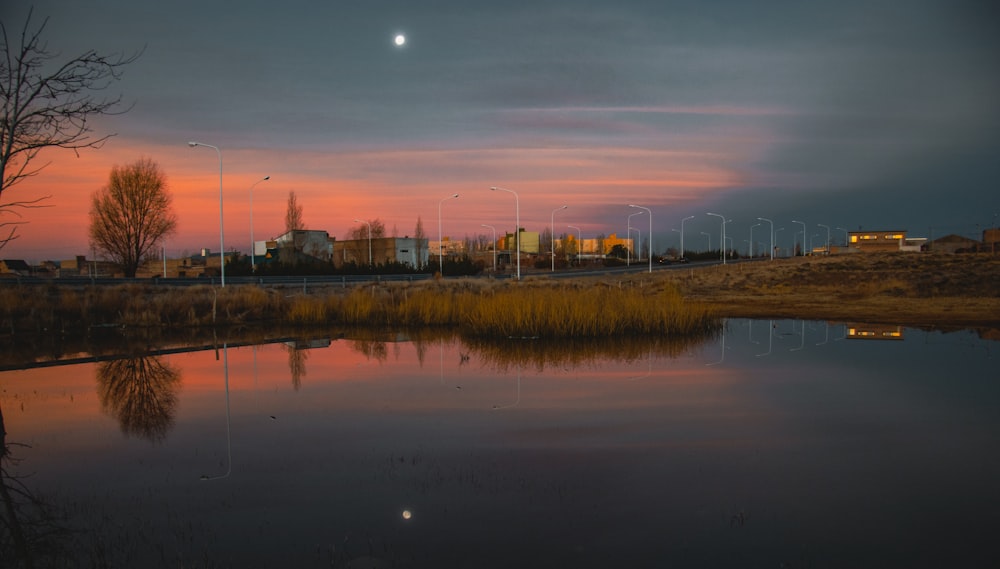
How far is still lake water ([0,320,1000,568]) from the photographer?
6.71 m

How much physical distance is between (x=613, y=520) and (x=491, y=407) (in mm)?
5727

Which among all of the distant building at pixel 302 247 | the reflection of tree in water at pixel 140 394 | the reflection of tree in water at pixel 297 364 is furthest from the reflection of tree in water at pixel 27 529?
the distant building at pixel 302 247

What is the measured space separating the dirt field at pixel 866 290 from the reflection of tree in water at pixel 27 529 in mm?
27844

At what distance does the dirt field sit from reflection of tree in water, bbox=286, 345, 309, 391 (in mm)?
20130

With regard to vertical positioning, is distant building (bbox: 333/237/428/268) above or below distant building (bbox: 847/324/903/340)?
above

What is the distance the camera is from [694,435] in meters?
10.7

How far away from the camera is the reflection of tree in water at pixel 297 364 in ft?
52.3

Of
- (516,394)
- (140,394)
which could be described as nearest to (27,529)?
(140,394)

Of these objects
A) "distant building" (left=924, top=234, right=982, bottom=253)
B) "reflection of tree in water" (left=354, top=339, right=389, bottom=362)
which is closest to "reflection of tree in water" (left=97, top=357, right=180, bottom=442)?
"reflection of tree in water" (left=354, top=339, right=389, bottom=362)

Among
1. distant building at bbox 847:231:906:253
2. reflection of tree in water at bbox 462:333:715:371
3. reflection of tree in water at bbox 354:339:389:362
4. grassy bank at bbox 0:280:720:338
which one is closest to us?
reflection of tree in water at bbox 462:333:715:371

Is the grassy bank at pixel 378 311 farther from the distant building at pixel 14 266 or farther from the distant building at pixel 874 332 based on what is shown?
the distant building at pixel 14 266

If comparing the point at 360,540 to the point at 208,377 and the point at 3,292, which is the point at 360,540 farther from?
the point at 3,292

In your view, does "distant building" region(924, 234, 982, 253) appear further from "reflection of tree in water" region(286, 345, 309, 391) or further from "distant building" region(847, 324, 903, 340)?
"reflection of tree in water" region(286, 345, 309, 391)

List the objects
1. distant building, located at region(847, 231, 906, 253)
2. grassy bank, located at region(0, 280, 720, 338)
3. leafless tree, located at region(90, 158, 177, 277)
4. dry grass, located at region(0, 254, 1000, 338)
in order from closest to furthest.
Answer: grassy bank, located at region(0, 280, 720, 338)
dry grass, located at region(0, 254, 1000, 338)
leafless tree, located at region(90, 158, 177, 277)
distant building, located at region(847, 231, 906, 253)
